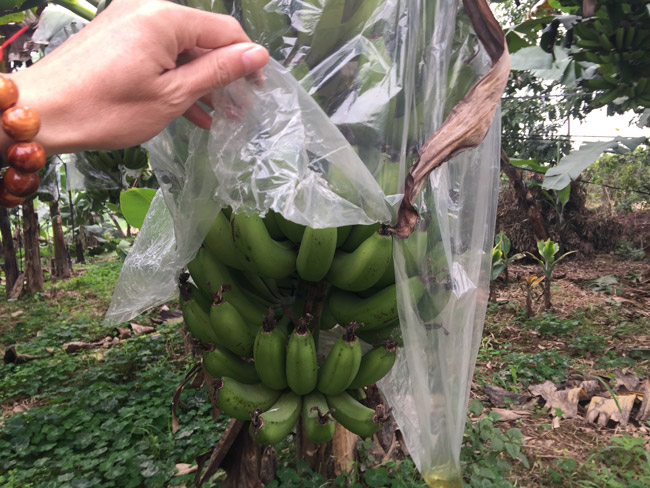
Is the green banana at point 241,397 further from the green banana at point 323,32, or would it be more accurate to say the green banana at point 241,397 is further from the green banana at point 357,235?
the green banana at point 323,32

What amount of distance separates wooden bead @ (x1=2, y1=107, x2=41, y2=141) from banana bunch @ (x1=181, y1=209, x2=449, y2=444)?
1.15 feet

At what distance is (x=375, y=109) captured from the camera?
2.62 ft

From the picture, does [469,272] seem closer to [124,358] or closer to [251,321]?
[251,321]

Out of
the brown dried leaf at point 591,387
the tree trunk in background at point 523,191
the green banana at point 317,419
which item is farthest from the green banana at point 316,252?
the tree trunk in background at point 523,191

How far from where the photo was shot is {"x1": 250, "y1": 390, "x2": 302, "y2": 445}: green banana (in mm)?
880

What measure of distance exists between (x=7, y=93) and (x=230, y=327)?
1.85 ft

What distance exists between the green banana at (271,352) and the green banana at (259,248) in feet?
0.34

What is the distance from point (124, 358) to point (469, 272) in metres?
2.43

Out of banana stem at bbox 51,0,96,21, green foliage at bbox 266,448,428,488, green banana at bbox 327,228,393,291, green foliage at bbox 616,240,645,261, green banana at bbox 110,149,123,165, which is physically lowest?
green foliage at bbox 616,240,645,261

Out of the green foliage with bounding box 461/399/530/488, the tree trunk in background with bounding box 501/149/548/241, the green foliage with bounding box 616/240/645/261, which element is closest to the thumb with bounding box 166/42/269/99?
the green foliage with bounding box 461/399/530/488

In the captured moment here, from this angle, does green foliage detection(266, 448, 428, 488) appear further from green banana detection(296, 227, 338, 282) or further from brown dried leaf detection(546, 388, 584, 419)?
brown dried leaf detection(546, 388, 584, 419)

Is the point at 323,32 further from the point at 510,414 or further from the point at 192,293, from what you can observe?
the point at 510,414

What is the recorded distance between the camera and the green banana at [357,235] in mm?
923

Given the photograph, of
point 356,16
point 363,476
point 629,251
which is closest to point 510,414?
point 363,476
